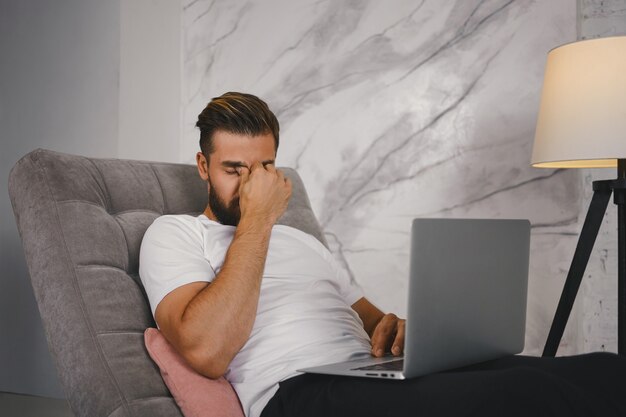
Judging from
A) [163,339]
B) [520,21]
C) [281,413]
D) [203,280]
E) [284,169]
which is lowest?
[281,413]

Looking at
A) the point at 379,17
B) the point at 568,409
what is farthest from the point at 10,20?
the point at 568,409

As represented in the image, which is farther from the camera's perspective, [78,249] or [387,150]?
[387,150]

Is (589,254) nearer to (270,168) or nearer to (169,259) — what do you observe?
(270,168)

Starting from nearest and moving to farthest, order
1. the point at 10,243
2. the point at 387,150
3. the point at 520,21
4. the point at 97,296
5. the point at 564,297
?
the point at 97,296
the point at 564,297
the point at 520,21
the point at 387,150
the point at 10,243

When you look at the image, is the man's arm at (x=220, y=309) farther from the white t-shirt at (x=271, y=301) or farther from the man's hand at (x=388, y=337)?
the man's hand at (x=388, y=337)

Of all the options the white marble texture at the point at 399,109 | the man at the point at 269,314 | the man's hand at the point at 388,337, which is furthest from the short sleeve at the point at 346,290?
the white marble texture at the point at 399,109

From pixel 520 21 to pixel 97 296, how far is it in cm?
195

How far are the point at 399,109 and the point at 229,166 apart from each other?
1377 millimetres

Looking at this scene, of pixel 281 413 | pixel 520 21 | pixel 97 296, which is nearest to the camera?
pixel 281 413

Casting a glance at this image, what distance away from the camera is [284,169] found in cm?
223

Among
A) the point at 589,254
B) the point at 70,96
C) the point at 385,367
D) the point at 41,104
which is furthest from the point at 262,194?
the point at 41,104

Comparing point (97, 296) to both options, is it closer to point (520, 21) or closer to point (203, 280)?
point (203, 280)

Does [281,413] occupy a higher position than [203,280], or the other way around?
[203,280]

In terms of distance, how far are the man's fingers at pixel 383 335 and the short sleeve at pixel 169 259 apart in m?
0.39
